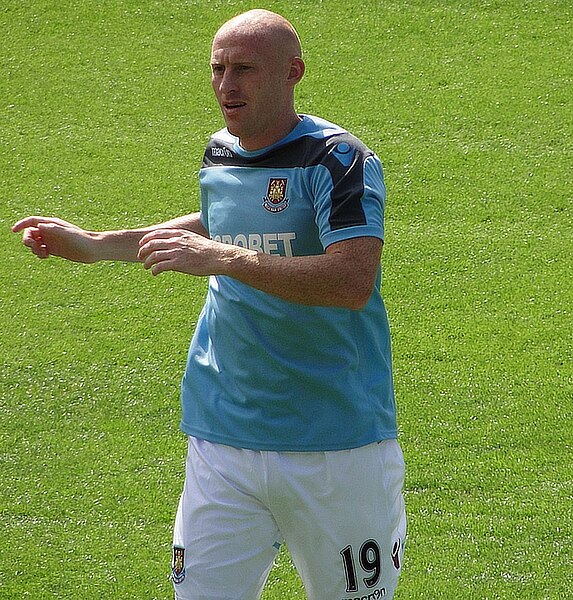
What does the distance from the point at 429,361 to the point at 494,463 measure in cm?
77

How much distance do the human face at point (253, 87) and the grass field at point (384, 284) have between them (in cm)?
169

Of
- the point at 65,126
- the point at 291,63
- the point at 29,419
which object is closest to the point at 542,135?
the point at 65,126

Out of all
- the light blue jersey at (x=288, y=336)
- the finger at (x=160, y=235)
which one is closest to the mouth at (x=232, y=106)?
the light blue jersey at (x=288, y=336)

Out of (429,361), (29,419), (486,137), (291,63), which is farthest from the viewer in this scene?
(486,137)

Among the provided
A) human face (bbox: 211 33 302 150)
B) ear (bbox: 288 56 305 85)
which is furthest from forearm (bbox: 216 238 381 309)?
ear (bbox: 288 56 305 85)

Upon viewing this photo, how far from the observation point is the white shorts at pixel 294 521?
2902 millimetres

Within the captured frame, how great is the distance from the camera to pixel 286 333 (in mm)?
2889

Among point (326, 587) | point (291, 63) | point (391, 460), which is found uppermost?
point (291, 63)

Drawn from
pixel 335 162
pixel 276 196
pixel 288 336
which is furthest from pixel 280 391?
pixel 335 162

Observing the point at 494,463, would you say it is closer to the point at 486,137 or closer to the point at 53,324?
the point at 53,324

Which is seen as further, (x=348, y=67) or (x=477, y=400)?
(x=348, y=67)

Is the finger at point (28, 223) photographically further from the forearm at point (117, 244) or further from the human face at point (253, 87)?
the human face at point (253, 87)

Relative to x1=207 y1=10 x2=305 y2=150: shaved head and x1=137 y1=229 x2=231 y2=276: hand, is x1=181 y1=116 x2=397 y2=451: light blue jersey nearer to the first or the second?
x1=207 y1=10 x2=305 y2=150: shaved head

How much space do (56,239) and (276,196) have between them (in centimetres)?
67
